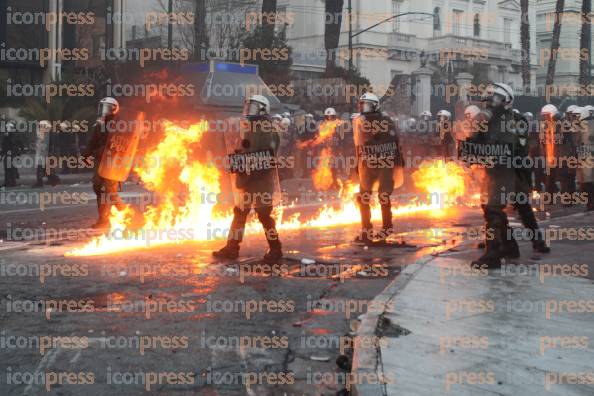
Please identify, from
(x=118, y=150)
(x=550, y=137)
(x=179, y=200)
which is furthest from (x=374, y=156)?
(x=550, y=137)

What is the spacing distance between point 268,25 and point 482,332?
2743cm

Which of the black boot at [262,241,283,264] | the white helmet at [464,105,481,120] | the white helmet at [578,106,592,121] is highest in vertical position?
the white helmet at [578,106,592,121]

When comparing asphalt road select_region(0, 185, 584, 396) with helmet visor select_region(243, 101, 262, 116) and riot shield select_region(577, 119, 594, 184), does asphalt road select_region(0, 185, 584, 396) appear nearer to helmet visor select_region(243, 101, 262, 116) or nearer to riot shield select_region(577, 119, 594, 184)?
helmet visor select_region(243, 101, 262, 116)

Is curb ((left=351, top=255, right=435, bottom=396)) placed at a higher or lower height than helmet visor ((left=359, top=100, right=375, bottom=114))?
lower

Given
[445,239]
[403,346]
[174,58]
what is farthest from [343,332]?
[174,58]

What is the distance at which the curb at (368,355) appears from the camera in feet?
15.6

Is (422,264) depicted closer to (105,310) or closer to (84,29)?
(105,310)

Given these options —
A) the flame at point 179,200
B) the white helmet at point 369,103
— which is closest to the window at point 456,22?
the flame at point 179,200

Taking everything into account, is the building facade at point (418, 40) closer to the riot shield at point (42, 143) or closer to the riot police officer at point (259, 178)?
the riot shield at point (42, 143)

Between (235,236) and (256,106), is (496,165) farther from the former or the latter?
(235,236)

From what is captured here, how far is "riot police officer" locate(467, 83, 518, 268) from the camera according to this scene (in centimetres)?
862

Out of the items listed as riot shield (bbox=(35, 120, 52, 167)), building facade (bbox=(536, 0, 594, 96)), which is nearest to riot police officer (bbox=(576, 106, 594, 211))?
riot shield (bbox=(35, 120, 52, 167))

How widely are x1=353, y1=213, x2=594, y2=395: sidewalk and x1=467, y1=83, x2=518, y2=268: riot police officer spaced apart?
34 cm

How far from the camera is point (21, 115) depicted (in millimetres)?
24859
